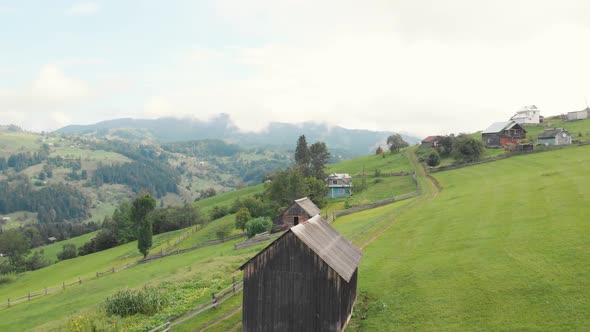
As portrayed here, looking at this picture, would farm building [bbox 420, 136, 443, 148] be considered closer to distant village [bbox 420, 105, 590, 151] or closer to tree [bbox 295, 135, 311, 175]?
distant village [bbox 420, 105, 590, 151]

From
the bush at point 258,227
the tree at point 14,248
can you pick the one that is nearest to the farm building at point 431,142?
the bush at point 258,227

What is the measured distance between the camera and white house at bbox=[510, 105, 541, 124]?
5153 inches

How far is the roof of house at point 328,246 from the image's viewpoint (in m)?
24.5

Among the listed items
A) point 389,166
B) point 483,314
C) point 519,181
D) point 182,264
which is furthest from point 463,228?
point 389,166

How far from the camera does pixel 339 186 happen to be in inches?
4001

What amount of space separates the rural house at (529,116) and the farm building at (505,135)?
2113cm

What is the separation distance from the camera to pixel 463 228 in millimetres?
39875

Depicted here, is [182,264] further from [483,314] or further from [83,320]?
[483,314]

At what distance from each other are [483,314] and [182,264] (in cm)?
4586

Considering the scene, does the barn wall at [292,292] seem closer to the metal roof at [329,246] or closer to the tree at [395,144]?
the metal roof at [329,246]

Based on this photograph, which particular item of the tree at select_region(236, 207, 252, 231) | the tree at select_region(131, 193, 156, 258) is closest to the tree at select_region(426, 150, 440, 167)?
the tree at select_region(236, 207, 252, 231)

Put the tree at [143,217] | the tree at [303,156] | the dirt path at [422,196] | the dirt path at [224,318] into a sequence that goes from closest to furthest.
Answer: the dirt path at [224,318]
the dirt path at [422,196]
the tree at [143,217]
the tree at [303,156]

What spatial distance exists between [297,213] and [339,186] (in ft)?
123

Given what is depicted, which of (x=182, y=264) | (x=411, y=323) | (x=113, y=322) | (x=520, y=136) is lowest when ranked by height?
(x=182, y=264)
